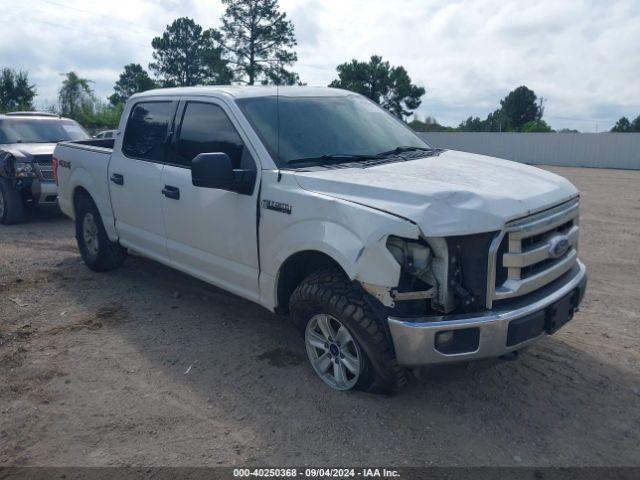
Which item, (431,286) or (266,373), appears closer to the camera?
(431,286)

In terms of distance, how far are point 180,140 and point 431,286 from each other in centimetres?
275

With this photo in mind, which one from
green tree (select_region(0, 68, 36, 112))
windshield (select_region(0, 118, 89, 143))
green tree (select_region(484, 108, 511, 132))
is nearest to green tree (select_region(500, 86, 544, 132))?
green tree (select_region(484, 108, 511, 132))

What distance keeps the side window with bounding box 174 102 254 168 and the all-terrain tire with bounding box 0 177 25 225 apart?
5.92 metres

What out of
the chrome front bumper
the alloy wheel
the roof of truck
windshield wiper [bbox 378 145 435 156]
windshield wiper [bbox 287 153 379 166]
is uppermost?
the roof of truck

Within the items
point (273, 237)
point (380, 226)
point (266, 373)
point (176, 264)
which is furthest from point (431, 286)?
point (176, 264)

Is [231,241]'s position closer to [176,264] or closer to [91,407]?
[176,264]

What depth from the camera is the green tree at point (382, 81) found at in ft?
145

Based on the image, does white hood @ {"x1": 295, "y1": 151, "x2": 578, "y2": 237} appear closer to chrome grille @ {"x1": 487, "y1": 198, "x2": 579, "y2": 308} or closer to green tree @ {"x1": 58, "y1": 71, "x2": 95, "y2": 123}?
chrome grille @ {"x1": 487, "y1": 198, "x2": 579, "y2": 308}

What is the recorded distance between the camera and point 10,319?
207 inches

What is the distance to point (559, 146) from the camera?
33.8 m

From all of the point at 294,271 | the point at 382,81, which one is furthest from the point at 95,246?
the point at 382,81

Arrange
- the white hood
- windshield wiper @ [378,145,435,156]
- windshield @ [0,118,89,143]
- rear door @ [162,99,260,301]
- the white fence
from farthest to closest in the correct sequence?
the white fence < windshield @ [0,118,89,143] < windshield wiper @ [378,145,435,156] < rear door @ [162,99,260,301] < the white hood

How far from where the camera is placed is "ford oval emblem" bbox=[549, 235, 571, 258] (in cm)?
362

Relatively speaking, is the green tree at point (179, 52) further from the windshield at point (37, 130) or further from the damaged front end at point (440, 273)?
the damaged front end at point (440, 273)
